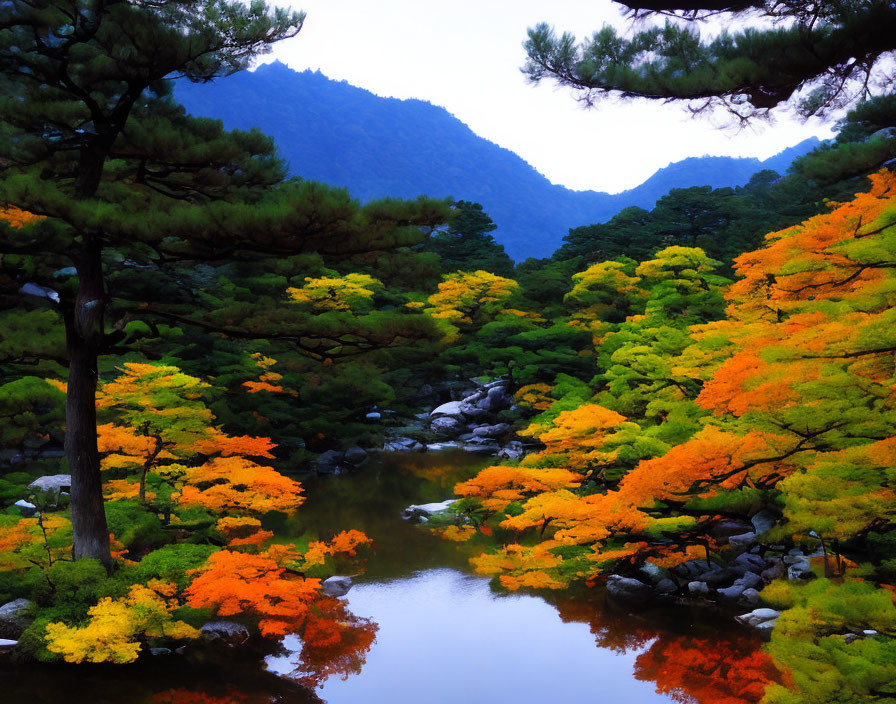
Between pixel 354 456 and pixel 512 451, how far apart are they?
4576 millimetres

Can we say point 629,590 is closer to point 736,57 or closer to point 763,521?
point 763,521

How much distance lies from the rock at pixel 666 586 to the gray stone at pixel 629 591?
4.6 inches

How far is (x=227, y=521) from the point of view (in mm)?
8867

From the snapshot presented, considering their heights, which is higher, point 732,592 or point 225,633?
point 225,633

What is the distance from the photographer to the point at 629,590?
8523 millimetres

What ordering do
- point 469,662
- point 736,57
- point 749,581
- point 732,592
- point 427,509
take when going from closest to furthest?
point 736,57 < point 469,662 < point 732,592 < point 749,581 < point 427,509

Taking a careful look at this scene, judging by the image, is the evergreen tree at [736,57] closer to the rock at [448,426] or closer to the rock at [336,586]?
the rock at [336,586]

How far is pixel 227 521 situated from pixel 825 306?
795 centimetres

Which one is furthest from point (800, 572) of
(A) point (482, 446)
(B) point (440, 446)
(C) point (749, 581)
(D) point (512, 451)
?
(B) point (440, 446)

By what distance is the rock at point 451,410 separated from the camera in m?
21.2

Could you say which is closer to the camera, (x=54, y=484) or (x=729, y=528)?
(x=729, y=528)

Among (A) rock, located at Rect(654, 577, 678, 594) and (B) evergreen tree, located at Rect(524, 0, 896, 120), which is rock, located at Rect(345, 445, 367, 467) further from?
(B) evergreen tree, located at Rect(524, 0, 896, 120)

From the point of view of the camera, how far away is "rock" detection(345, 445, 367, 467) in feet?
58.7

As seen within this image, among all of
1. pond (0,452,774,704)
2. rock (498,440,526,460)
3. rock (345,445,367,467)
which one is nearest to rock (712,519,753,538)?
pond (0,452,774,704)
